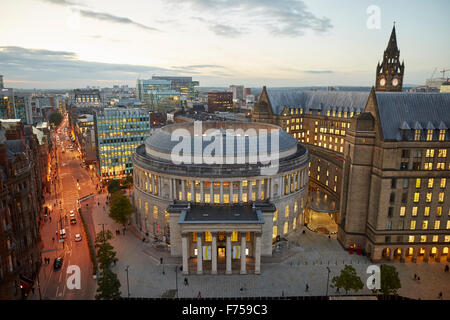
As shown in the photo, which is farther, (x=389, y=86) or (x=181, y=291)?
(x=389, y=86)

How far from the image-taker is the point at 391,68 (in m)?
136

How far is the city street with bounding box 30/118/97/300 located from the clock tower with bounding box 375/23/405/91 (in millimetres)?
135662

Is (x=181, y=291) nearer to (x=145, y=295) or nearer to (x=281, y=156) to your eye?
(x=145, y=295)

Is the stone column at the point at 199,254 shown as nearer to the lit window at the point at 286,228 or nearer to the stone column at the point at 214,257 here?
the stone column at the point at 214,257

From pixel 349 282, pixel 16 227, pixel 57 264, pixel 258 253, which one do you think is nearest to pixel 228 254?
pixel 258 253

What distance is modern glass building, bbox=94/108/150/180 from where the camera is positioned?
149125 mm

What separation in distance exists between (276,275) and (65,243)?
193 ft

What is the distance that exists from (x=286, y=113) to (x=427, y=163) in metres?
72.4

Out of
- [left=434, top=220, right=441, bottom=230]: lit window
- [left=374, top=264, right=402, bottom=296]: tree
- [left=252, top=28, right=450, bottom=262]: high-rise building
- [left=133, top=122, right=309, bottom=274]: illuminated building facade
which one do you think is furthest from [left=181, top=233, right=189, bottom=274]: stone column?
[left=434, top=220, right=441, bottom=230]: lit window

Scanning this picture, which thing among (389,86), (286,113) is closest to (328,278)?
(286,113)

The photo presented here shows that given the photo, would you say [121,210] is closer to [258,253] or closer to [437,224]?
[258,253]

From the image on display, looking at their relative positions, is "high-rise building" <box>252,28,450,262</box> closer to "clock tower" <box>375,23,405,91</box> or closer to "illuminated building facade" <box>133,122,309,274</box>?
"illuminated building facade" <box>133,122,309,274</box>

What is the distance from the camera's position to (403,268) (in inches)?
2886

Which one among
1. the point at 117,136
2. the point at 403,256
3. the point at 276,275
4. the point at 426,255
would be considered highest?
the point at 117,136
